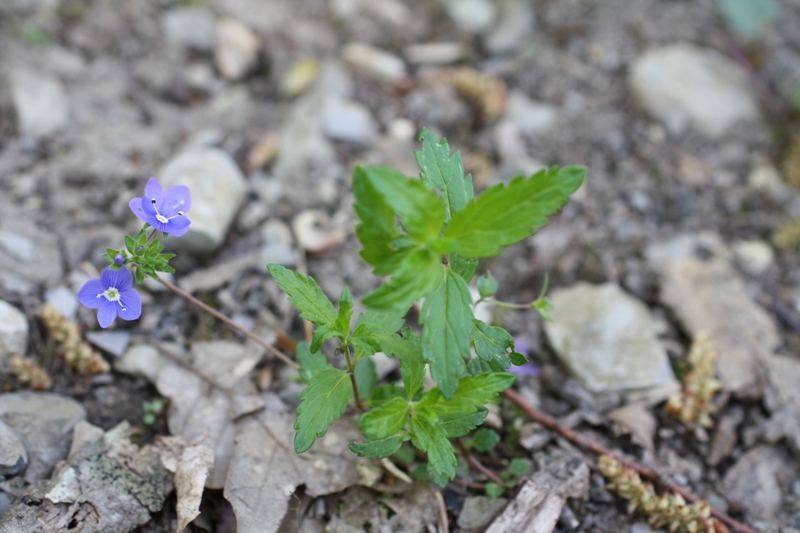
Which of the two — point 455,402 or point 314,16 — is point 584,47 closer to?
point 314,16

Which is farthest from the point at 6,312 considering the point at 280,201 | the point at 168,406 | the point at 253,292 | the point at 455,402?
the point at 455,402

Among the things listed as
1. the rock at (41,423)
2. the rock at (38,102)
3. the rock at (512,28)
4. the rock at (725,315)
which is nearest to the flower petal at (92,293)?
the rock at (41,423)

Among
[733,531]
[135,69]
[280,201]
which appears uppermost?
[135,69]

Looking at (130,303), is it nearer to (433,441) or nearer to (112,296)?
(112,296)

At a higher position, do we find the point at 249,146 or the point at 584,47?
the point at 584,47

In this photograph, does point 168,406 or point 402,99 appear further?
point 402,99

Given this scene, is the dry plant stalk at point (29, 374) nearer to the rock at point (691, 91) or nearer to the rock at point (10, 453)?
the rock at point (10, 453)
